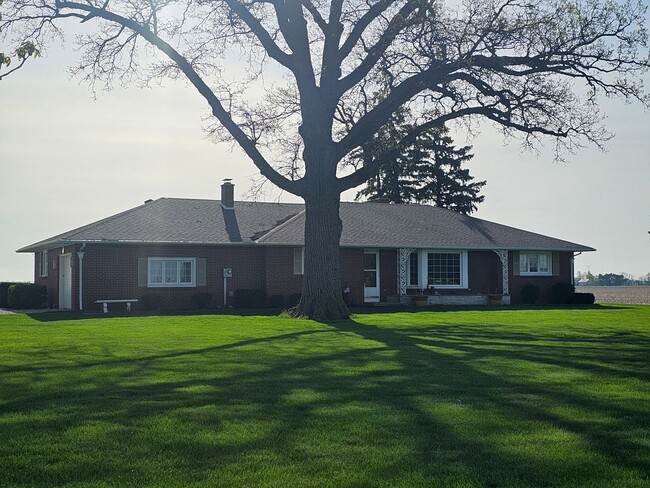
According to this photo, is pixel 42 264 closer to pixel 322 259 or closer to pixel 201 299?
pixel 201 299

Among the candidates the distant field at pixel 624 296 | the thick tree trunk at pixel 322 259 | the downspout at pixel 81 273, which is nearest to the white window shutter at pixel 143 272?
the downspout at pixel 81 273

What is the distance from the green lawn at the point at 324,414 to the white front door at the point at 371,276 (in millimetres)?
19356

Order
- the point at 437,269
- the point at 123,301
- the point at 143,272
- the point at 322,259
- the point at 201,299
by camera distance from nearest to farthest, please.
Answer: the point at 322,259 < the point at 123,301 < the point at 143,272 < the point at 201,299 < the point at 437,269

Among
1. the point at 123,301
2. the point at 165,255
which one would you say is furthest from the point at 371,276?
the point at 123,301

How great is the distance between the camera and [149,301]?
99.7ft

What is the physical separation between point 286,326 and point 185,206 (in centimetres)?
1642

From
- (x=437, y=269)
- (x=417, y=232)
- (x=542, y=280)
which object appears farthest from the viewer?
(x=542, y=280)

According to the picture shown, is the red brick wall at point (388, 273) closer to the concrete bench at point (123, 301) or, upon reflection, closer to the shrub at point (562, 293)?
the shrub at point (562, 293)

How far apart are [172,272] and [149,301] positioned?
171cm

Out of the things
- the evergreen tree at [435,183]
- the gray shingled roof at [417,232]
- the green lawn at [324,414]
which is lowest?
the green lawn at [324,414]

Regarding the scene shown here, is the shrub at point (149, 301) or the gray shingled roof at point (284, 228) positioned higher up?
Answer: the gray shingled roof at point (284, 228)

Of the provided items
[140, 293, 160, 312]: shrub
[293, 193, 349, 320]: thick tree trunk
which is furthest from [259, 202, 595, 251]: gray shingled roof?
[293, 193, 349, 320]: thick tree trunk

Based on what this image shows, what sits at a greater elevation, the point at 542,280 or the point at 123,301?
the point at 542,280

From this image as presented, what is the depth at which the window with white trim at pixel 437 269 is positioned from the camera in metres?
35.8
